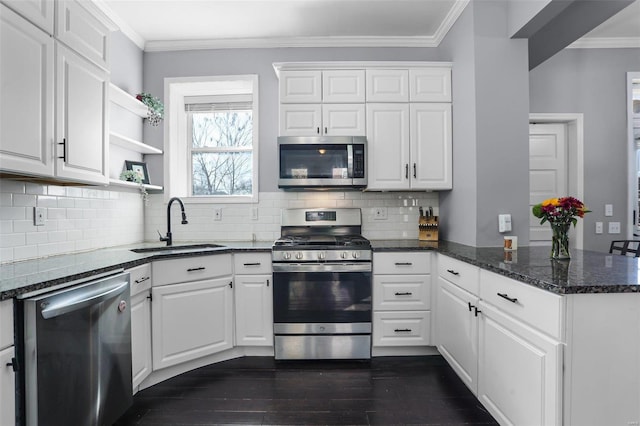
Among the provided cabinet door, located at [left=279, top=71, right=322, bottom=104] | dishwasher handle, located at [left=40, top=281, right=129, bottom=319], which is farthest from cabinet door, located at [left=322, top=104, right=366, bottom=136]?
dishwasher handle, located at [left=40, top=281, right=129, bottom=319]

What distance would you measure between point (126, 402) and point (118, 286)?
0.67 m

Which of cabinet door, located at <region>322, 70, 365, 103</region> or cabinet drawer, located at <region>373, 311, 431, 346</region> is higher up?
cabinet door, located at <region>322, 70, 365, 103</region>

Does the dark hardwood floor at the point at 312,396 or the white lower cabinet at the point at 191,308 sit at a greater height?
the white lower cabinet at the point at 191,308

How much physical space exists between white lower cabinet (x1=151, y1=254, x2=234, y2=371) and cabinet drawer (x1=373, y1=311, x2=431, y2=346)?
3.91ft

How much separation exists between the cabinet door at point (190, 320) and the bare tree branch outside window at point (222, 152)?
4.24 ft

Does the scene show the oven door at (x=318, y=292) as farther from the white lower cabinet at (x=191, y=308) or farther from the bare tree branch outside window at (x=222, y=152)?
the bare tree branch outside window at (x=222, y=152)

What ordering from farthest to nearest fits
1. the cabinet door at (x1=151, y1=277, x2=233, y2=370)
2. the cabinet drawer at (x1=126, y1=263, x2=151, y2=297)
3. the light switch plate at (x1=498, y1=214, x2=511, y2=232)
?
1. the light switch plate at (x1=498, y1=214, x2=511, y2=232)
2. the cabinet door at (x1=151, y1=277, x2=233, y2=370)
3. the cabinet drawer at (x1=126, y1=263, x2=151, y2=297)

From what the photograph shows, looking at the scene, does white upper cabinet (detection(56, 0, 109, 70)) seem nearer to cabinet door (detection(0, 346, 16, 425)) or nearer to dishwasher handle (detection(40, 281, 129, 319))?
dishwasher handle (detection(40, 281, 129, 319))

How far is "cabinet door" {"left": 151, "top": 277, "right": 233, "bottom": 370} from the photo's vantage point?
7.49 ft

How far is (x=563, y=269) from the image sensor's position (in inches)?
61.8

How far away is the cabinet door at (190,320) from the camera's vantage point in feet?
7.49

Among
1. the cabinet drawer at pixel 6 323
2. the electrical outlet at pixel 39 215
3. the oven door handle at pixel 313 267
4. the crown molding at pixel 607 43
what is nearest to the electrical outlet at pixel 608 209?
the crown molding at pixel 607 43

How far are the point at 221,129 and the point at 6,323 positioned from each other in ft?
8.88

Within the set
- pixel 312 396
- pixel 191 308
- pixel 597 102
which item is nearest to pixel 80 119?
pixel 191 308
